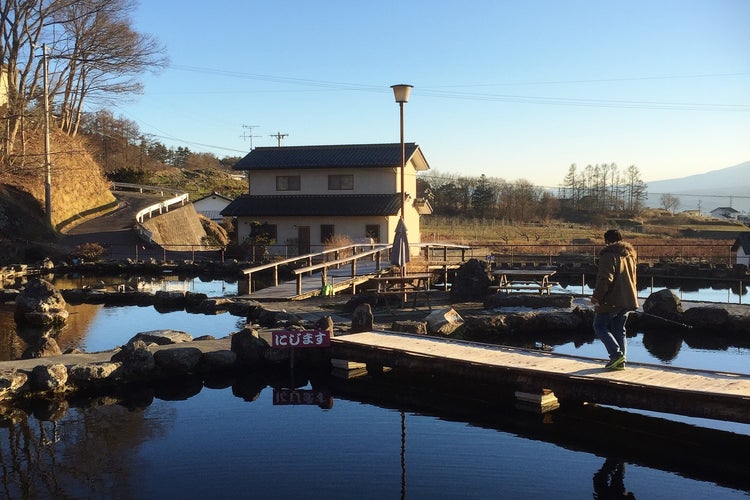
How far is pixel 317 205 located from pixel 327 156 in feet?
10.8

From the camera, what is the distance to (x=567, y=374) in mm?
9773

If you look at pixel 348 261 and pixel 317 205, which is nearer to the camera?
pixel 348 261

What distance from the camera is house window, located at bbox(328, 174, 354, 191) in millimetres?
40312

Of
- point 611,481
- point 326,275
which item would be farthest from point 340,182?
point 611,481

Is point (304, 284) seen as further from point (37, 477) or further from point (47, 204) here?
point (47, 204)

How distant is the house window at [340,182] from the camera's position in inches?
1587

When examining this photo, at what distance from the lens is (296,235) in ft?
131

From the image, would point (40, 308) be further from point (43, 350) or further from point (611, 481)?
point (611, 481)

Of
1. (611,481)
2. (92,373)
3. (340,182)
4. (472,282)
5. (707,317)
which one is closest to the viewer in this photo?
(611,481)

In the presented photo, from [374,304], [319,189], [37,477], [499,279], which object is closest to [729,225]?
[319,189]

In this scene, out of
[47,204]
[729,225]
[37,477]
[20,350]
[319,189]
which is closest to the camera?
[37,477]

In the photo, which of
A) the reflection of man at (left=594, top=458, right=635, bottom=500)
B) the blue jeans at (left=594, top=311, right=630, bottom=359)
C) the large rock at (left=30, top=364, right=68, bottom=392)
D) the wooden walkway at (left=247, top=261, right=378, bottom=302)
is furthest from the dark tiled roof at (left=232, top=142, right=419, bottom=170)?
the reflection of man at (left=594, top=458, right=635, bottom=500)

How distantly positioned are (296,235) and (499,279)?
20.0m

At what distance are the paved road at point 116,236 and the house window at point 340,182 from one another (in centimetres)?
1001
